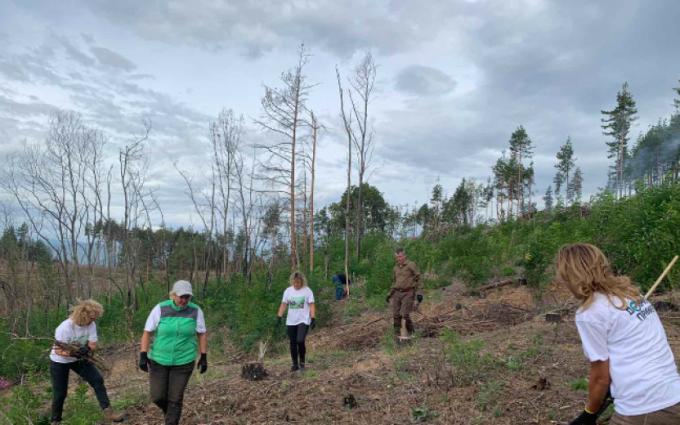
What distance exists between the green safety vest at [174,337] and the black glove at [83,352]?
1.58 m

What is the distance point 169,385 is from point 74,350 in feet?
5.66

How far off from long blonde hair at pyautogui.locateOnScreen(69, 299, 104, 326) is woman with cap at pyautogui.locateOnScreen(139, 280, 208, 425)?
1.46m

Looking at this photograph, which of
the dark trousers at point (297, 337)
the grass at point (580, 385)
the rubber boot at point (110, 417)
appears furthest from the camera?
the dark trousers at point (297, 337)

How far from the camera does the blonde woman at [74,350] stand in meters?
6.02

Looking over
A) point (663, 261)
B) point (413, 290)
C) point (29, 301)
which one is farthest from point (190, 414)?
point (29, 301)

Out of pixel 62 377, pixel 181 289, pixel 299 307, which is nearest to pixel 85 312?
pixel 62 377

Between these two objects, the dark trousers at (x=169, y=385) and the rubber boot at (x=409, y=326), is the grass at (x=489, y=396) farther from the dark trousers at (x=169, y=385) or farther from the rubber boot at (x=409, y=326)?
the rubber boot at (x=409, y=326)

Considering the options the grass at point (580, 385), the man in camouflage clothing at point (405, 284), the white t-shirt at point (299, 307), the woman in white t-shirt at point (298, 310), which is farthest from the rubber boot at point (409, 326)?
the grass at point (580, 385)

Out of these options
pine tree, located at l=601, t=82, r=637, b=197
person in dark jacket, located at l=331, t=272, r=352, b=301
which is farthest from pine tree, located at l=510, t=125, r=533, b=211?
person in dark jacket, located at l=331, t=272, r=352, b=301

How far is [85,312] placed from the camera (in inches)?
240

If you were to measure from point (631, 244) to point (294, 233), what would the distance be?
13.5 meters

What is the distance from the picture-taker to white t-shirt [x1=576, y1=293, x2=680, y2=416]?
2.31 m

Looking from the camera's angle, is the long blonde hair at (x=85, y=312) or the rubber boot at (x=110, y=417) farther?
the rubber boot at (x=110, y=417)

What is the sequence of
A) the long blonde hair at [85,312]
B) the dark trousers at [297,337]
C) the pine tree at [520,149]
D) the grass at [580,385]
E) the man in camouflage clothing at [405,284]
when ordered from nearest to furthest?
the grass at [580,385], the long blonde hair at [85,312], the dark trousers at [297,337], the man in camouflage clothing at [405,284], the pine tree at [520,149]
